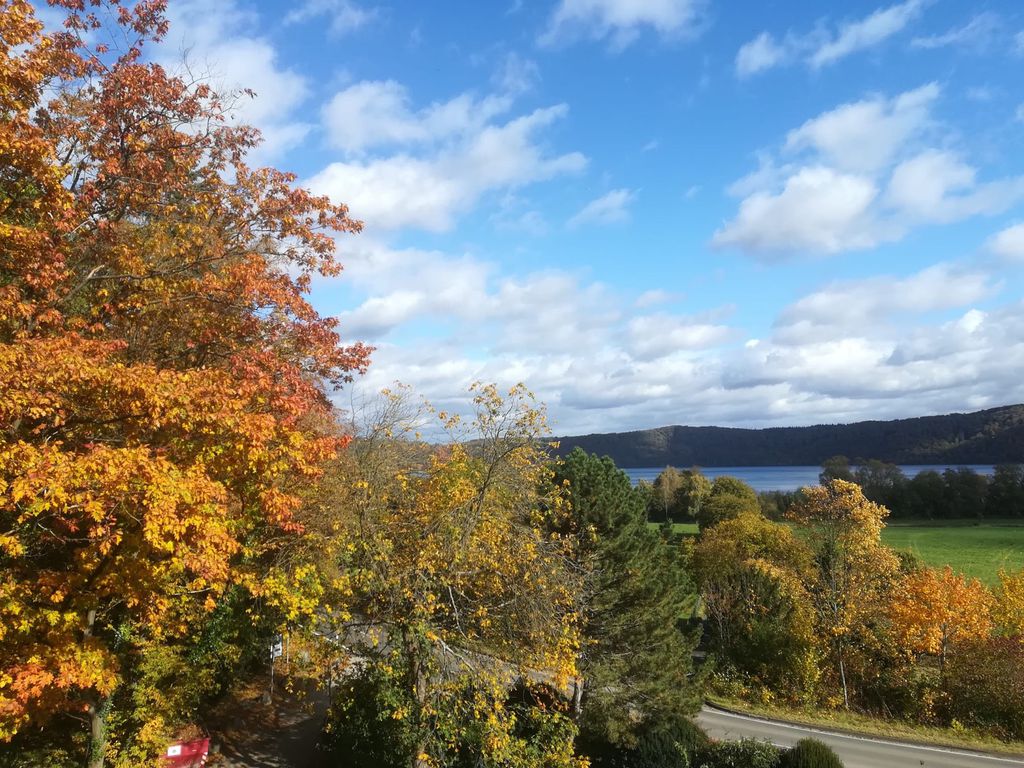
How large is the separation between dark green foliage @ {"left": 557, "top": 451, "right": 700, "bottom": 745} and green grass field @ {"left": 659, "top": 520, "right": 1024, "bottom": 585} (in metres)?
30.4

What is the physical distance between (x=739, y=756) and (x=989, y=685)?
16555mm

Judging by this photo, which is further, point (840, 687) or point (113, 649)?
point (840, 687)

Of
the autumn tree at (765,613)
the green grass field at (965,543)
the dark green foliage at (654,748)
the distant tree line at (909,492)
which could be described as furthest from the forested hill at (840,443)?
the dark green foliage at (654,748)

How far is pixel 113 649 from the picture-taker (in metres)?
12.7

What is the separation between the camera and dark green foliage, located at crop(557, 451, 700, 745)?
2033 cm

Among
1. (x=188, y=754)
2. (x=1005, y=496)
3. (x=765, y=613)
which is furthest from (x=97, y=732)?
(x=1005, y=496)

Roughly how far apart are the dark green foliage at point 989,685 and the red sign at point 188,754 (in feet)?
95.9

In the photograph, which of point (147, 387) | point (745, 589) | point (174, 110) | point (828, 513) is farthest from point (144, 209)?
point (745, 589)

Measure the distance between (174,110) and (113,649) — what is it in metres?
10.6

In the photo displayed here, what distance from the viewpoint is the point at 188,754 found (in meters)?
16.0

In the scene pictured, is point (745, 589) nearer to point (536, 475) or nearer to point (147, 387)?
point (536, 475)

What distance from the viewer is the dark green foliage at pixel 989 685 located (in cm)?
2566

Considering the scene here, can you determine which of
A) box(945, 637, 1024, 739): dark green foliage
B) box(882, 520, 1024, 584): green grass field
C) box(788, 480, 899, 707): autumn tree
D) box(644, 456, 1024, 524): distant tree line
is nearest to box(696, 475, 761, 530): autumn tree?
box(644, 456, 1024, 524): distant tree line

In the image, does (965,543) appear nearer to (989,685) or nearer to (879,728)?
(989,685)
